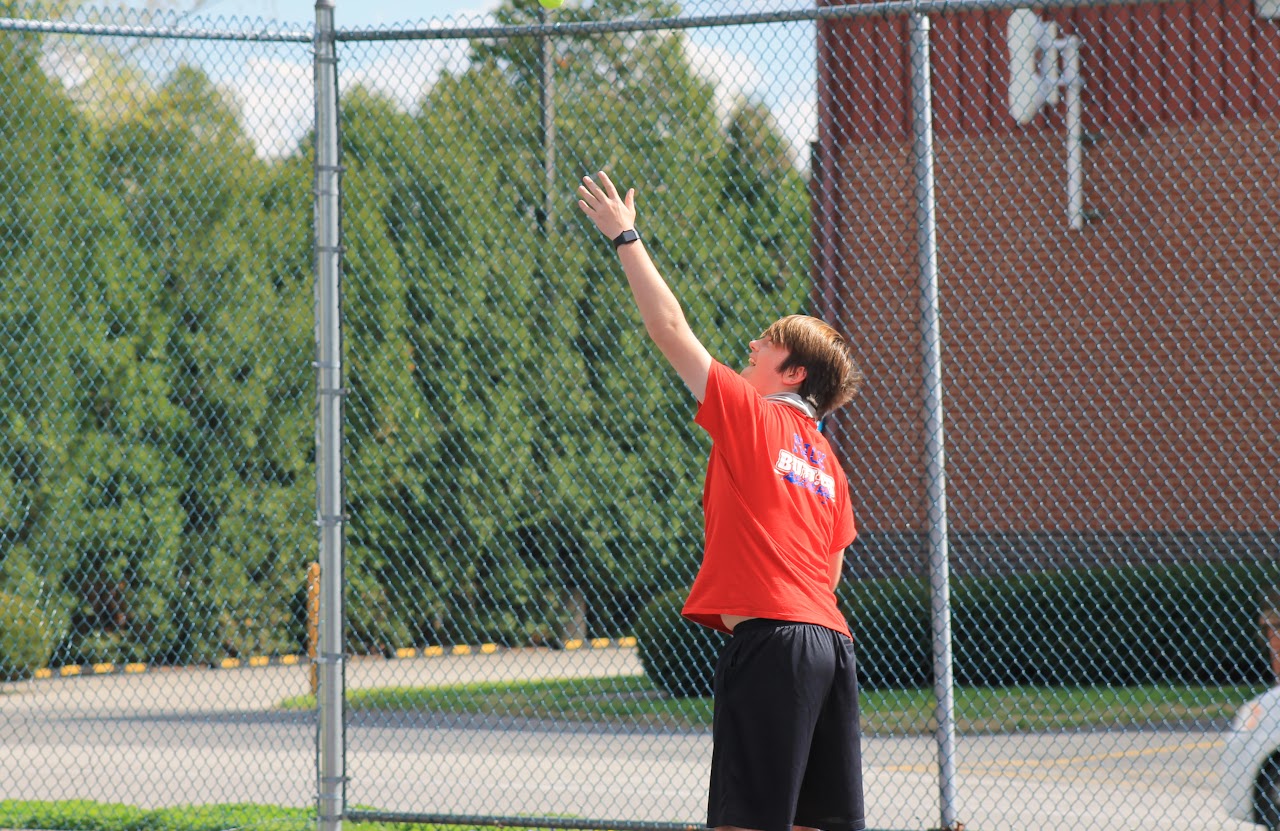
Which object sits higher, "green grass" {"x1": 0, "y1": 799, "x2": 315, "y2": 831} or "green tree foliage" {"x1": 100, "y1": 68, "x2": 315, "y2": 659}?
"green tree foliage" {"x1": 100, "y1": 68, "x2": 315, "y2": 659}

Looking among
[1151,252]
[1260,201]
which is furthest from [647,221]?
[1260,201]

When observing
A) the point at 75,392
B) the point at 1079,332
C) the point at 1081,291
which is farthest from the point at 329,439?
the point at 75,392

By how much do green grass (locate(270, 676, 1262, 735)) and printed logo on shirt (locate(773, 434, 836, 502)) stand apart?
20.8 feet

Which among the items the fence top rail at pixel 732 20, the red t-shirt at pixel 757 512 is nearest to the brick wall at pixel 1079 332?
the fence top rail at pixel 732 20

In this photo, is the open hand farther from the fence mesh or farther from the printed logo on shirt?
the fence mesh

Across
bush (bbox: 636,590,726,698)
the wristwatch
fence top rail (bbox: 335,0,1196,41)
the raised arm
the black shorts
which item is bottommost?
bush (bbox: 636,590,726,698)

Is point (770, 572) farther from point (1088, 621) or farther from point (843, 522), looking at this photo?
point (1088, 621)

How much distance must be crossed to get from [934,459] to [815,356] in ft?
6.03

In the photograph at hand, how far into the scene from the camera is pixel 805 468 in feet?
11.5

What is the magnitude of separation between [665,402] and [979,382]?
11.9 ft

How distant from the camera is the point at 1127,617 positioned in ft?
39.7

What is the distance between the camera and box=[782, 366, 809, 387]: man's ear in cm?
354

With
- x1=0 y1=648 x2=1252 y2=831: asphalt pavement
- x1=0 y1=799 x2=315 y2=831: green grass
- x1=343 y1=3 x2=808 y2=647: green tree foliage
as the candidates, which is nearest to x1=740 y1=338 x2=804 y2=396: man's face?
x1=0 y1=648 x2=1252 y2=831: asphalt pavement

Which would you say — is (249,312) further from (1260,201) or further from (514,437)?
(1260,201)
